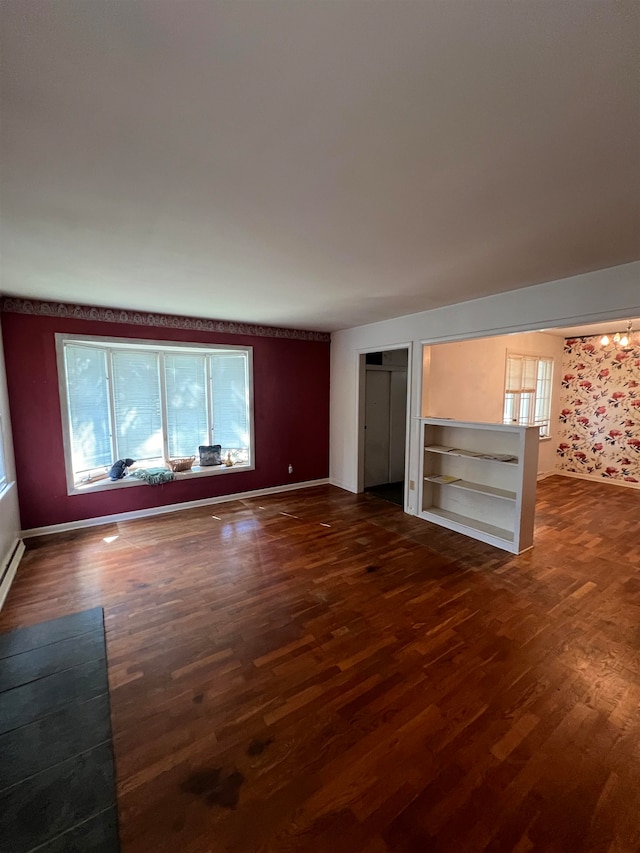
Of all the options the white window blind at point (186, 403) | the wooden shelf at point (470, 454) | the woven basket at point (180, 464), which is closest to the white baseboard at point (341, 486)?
the wooden shelf at point (470, 454)

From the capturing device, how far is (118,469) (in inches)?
170

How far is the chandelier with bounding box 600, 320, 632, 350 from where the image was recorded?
196 inches

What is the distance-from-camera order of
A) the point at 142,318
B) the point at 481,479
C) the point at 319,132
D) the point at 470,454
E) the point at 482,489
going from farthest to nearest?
the point at 142,318
the point at 481,479
the point at 470,454
the point at 482,489
the point at 319,132

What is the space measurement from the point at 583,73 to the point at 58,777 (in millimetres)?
3224

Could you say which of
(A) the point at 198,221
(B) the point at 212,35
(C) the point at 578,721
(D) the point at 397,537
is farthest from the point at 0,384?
(C) the point at 578,721

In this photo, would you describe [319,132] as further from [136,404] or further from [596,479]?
[596,479]

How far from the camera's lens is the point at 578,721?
172 centimetres

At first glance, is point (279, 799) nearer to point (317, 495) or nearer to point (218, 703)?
point (218, 703)

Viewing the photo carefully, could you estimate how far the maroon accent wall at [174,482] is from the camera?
12.3ft

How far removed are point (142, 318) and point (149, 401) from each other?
3.47 ft

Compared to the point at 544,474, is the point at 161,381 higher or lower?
higher

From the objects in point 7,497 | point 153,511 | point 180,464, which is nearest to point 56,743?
point 7,497

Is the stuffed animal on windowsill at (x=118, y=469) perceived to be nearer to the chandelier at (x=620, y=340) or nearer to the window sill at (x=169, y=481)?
the window sill at (x=169, y=481)

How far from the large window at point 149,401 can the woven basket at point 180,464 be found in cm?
12
